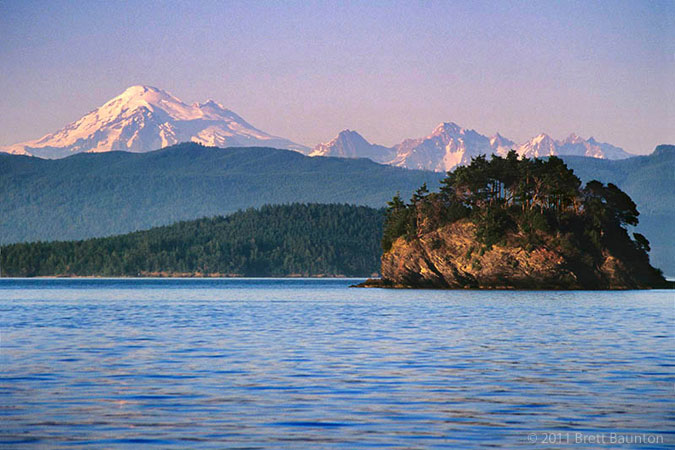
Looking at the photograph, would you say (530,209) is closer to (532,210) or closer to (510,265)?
(532,210)

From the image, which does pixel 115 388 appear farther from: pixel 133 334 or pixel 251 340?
pixel 133 334

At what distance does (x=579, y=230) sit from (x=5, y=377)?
14559 cm

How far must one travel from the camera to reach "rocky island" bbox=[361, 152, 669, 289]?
168m

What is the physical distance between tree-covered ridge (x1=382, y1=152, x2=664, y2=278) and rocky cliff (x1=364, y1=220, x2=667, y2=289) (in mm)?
1104

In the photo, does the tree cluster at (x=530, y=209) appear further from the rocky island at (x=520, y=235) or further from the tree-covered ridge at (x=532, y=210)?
the rocky island at (x=520, y=235)

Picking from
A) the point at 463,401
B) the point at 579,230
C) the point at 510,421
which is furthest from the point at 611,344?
the point at 579,230

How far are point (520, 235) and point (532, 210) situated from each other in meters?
5.38

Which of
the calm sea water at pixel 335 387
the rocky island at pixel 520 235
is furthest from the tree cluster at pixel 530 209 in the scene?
the calm sea water at pixel 335 387

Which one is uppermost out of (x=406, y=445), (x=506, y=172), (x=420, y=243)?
(x=506, y=172)

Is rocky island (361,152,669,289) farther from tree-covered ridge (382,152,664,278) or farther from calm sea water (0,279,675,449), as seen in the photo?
calm sea water (0,279,675,449)

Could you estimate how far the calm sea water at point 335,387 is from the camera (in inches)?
953

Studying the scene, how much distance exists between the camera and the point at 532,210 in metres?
172

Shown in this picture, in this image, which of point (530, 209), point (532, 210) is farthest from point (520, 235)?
point (530, 209)

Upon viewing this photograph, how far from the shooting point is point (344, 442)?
2317 cm
